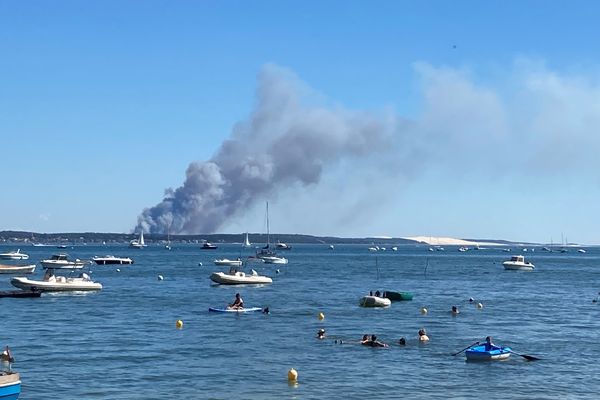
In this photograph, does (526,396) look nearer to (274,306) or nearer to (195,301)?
(274,306)

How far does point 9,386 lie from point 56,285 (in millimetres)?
75491

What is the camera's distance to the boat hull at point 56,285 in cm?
11025

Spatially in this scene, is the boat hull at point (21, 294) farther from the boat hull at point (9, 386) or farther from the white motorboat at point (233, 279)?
the boat hull at point (9, 386)

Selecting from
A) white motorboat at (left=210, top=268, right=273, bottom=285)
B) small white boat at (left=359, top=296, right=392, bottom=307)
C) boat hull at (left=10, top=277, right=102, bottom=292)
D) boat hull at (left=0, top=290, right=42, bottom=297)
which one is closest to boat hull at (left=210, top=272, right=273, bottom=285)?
white motorboat at (left=210, top=268, right=273, bottom=285)

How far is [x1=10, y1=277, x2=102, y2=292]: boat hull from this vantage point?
110 metres

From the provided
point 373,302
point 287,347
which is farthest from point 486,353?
point 373,302

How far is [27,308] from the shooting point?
92.2 metres

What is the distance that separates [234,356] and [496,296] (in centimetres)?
6698

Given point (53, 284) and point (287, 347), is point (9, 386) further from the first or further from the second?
point (53, 284)

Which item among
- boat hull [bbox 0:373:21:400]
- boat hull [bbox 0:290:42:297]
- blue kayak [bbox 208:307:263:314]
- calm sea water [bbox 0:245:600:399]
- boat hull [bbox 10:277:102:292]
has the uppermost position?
boat hull [bbox 10:277:102:292]

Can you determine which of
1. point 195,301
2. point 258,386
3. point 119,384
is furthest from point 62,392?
point 195,301

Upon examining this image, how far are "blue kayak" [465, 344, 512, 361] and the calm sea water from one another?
65cm

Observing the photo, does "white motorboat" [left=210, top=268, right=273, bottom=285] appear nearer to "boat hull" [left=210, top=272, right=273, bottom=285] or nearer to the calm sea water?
"boat hull" [left=210, top=272, right=273, bottom=285]

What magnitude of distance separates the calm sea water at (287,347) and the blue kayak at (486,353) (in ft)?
2.13
